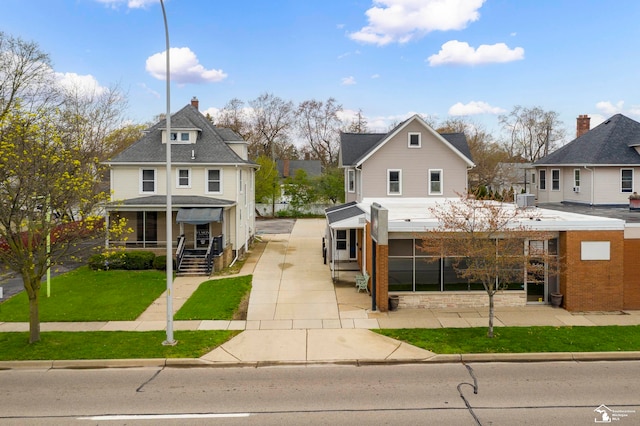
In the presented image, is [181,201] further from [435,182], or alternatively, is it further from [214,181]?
[435,182]

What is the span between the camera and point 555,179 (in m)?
33.2

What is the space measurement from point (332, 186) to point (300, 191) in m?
4.19

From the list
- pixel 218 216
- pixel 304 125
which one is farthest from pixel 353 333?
pixel 304 125

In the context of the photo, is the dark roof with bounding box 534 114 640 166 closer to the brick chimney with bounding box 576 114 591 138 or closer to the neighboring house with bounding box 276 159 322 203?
the brick chimney with bounding box 576 114 591 138

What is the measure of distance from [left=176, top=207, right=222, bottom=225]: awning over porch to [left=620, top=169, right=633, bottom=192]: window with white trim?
2400cm

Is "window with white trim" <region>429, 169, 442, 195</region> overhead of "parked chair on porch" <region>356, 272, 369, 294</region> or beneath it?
overhead

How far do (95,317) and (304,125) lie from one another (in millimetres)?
60614

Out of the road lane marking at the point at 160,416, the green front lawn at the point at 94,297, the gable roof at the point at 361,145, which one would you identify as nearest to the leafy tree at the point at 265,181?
the gable roof at the point at 361,145

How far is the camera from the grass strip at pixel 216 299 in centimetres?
1708

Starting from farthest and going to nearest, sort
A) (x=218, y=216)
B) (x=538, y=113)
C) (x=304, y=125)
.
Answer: (x=304, y=125)
(x=538, y=113)
(x=218, y=216)

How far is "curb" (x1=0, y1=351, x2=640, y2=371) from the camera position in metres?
12.5

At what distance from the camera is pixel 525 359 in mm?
12828

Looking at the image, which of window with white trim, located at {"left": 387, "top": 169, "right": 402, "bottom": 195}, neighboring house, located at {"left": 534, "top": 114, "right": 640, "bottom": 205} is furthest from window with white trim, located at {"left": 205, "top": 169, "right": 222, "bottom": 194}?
neighboring house, located at {"left": 534, "top": 114, "right": 640, "bottom": 205}

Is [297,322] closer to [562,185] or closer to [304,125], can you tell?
[562,185]
